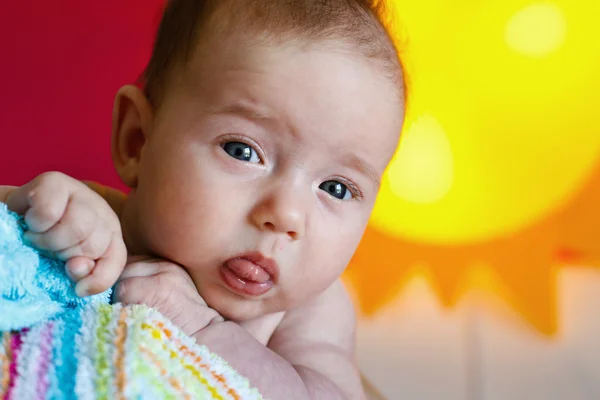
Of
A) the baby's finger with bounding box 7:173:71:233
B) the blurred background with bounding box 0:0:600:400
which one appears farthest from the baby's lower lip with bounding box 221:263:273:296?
the blurred background with bounding box 0:0:600:400

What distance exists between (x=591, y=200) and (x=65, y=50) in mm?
1431

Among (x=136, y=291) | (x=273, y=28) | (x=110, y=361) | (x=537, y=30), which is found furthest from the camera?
(x=537, y=30)

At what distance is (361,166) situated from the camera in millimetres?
841

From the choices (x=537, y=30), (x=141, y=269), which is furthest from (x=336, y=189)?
(x=537, y=30)

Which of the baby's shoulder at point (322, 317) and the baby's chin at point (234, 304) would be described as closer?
the baby's chin at point (234, 304)

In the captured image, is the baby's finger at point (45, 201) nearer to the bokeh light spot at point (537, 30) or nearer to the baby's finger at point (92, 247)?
the baby's finger at point (92, 247)

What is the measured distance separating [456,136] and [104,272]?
3.38 ft

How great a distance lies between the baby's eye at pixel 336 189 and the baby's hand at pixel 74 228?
29 cm

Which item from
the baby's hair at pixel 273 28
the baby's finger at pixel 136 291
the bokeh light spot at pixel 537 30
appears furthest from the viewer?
the bokeh light spot at pixel 537 30

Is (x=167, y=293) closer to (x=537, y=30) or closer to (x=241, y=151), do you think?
(x=241, y=151)

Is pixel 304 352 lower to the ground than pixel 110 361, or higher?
lower

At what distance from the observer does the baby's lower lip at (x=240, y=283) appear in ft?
2.52

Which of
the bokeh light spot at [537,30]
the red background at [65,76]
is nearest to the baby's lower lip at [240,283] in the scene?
the red background at [65,76]

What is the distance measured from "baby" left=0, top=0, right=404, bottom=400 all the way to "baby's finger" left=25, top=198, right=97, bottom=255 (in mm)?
122
